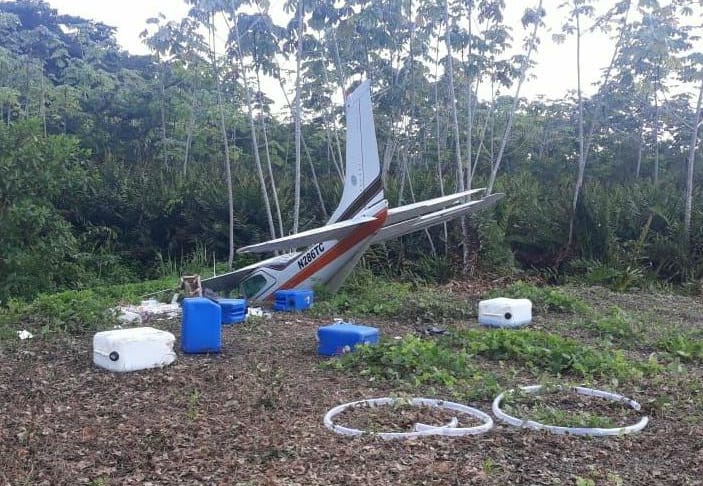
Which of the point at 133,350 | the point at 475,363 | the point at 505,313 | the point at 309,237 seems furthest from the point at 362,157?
the point at 133,350

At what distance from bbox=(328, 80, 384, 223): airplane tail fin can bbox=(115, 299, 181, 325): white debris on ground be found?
253cm

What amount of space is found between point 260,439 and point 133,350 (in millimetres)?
2010

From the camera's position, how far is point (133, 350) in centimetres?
523

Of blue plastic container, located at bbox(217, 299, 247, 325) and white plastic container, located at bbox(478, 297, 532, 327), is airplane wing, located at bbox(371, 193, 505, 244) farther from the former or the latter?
blue plastic container, located at bbox(217, 299, 247, 325)

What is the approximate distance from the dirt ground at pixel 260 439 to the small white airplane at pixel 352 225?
302 centimetres

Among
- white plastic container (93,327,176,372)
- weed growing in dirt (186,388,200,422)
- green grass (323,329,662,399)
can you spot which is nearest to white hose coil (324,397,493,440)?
green grass (323,329,662,399)

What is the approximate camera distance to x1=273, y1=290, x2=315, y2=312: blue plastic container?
8.44 m

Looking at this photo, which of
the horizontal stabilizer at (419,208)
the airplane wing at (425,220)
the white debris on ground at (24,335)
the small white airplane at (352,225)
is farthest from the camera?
the airplane wing at (425,220)

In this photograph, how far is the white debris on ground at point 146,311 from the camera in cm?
747

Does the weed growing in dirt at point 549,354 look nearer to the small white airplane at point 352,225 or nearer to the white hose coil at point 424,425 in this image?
the white hose coil at point 424,425

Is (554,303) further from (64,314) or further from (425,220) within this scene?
(64,314)

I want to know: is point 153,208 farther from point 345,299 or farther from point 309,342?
point 309,342

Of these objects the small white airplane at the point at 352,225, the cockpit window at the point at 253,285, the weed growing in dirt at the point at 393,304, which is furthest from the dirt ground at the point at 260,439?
the cockpit window at the point at 253,285

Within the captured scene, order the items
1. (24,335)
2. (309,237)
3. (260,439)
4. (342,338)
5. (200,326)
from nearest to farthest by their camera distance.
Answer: (260,439) < (342,338) < (200,326) < (24,335) < (309,237)
